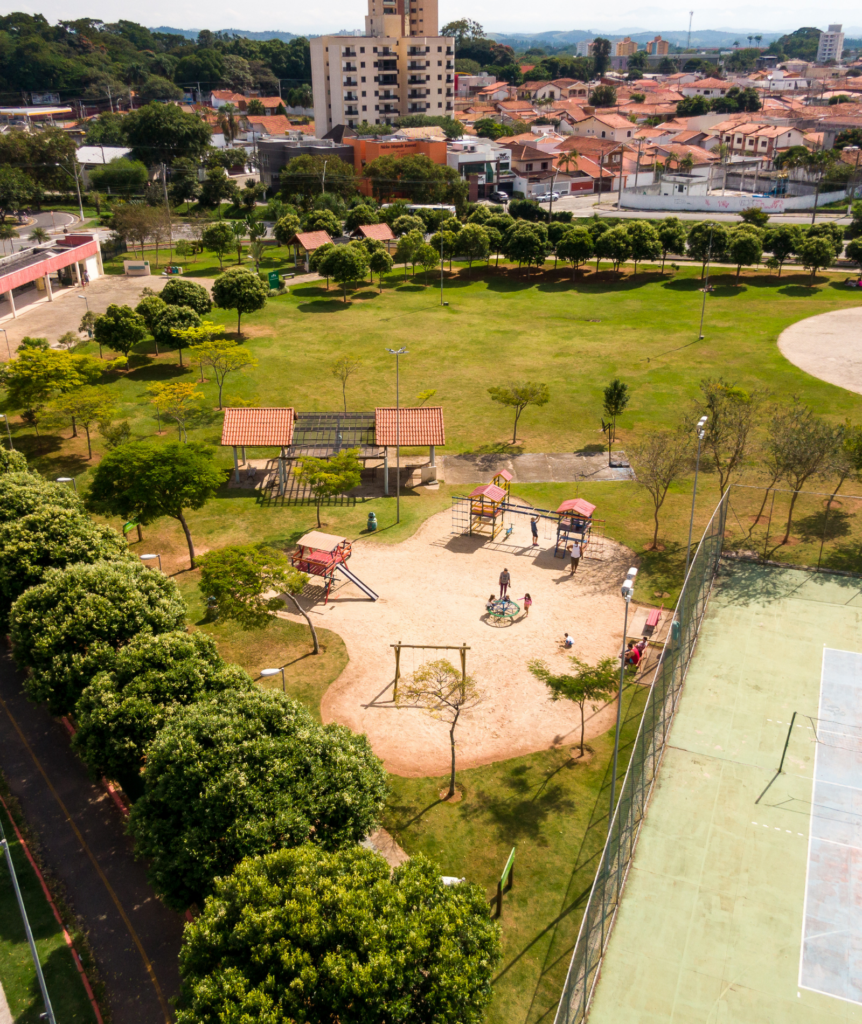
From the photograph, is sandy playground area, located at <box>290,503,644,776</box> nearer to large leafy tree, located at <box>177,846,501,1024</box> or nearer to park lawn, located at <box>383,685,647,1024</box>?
park lawn, located at <box>383,685,647,1024</box>

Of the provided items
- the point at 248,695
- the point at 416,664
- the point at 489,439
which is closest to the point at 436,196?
the point at 489,439

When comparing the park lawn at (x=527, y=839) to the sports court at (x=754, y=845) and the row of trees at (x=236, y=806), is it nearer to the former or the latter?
the sports court at (x=754, y=845)

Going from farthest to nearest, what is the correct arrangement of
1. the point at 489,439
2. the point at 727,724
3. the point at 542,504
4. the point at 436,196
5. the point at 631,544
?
the point at 436,196
the point at 489,439
the point at 542,504
the point at 631,544
the point at 727,724

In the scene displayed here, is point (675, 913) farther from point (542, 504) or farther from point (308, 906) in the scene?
point (542, 504)

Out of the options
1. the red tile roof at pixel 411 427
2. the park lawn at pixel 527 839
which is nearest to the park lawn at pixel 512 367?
the red tile roof at pixel 411 427

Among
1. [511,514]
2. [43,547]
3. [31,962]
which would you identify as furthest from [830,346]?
[31,962]
